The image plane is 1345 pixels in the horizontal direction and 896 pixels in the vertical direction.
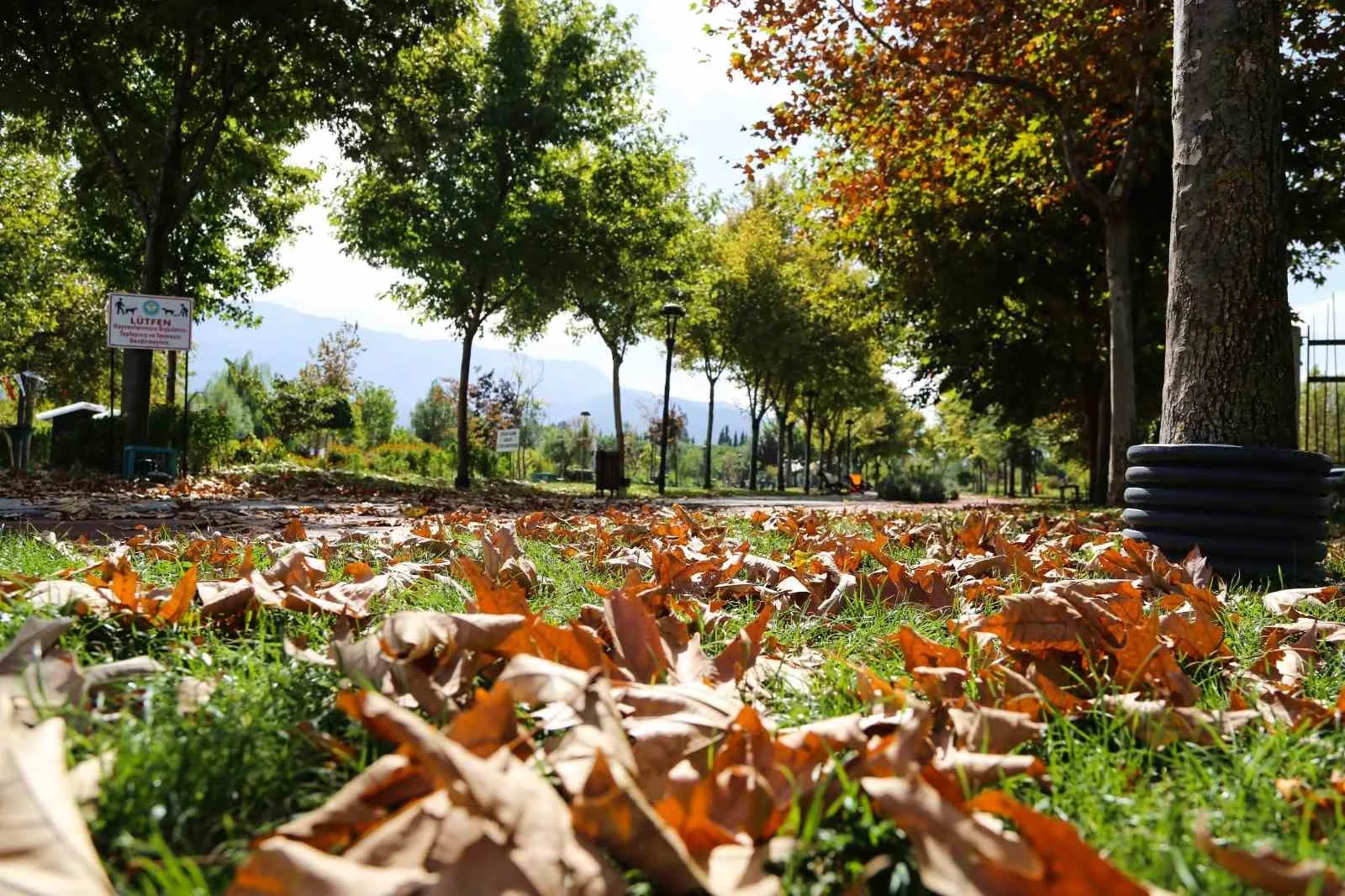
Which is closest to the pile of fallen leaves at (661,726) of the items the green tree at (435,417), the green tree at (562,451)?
the green tree at (562,451)

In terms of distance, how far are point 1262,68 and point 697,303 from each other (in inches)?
995

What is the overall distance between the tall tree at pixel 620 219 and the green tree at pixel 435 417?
121ft

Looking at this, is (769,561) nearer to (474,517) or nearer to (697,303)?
(474,517)

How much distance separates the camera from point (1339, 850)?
3.28 feet

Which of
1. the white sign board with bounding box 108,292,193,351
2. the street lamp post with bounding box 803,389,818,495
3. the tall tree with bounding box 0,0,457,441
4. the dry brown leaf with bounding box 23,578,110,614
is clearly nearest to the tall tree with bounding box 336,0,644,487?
the tall tree with bounding box 0,0,457,441

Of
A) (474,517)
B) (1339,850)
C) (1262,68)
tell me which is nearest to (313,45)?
(474,517)

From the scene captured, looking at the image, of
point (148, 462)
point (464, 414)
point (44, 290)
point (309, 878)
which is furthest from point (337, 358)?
point (309, 878)

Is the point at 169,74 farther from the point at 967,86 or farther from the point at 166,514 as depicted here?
the point at 967,86

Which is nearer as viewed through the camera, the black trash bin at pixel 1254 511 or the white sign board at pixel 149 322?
the black trash bin at pixel 1254 511

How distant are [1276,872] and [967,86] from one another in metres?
11.2

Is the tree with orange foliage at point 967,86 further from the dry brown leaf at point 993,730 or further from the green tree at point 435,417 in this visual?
the green tree at point 435,417

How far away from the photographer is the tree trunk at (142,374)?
1417cm

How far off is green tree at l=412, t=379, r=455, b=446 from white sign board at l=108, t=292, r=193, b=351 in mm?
44243

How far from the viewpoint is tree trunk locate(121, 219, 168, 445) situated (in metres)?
14.2
